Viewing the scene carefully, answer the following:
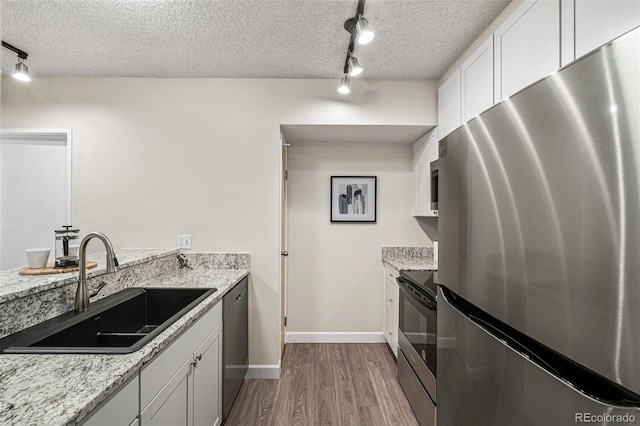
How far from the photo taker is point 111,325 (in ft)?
4.76

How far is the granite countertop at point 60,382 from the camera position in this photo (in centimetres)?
67

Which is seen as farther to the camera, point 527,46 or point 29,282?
point 527,46

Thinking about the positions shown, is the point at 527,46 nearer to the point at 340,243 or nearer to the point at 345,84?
the point at 345,84

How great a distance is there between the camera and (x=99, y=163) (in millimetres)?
2498

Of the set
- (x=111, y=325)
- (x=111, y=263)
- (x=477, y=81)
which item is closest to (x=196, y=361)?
(x=111, y=325)

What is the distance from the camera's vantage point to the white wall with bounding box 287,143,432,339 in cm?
314

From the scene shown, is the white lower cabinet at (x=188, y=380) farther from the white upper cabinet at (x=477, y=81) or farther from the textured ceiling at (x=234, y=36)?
the white upper cabinet at (x=477, y=81)

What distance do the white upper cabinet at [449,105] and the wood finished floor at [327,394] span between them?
7.02ft

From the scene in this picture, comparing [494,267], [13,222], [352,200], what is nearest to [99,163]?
[13,222]

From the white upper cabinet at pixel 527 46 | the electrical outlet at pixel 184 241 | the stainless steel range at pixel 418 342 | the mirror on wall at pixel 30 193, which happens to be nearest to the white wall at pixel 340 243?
the stainless steel range at pixel 418 342

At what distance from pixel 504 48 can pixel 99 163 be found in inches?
125

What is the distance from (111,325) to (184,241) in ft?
3.59

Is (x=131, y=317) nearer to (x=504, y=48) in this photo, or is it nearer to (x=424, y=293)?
(x=424, y=293)

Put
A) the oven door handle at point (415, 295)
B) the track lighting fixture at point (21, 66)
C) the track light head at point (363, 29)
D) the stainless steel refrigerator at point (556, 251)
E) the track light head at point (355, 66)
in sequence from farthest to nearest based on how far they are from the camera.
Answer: the track lighting fixture at point (21, 66), the track light head at point (355, 66), the oven door handle at point (415, 295), the track light head at point (363, 29), the stainless steel refrigerator at point (556, 251)
